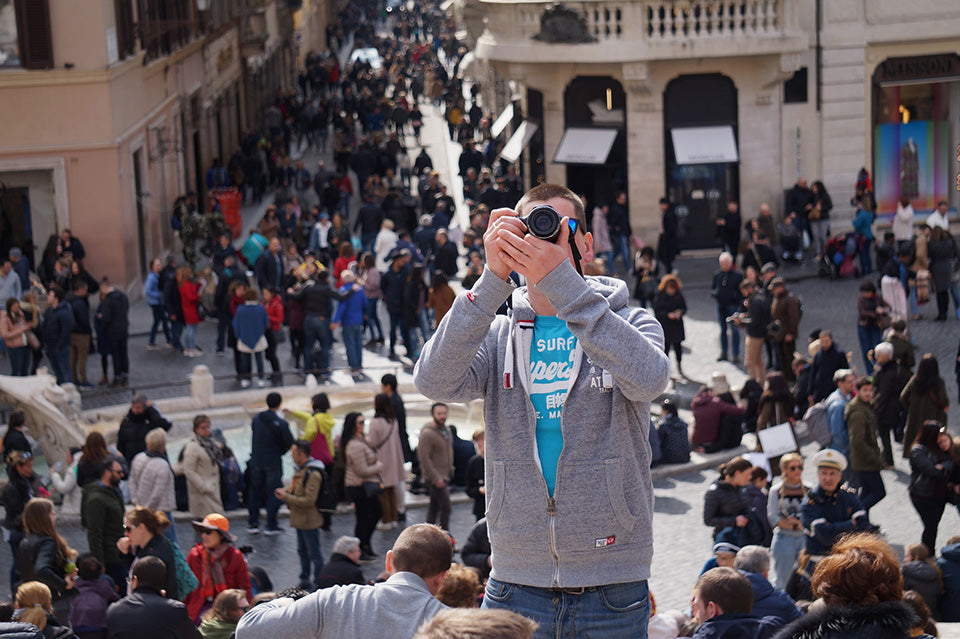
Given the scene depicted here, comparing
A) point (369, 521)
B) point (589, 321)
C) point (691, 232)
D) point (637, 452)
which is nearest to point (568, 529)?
point (637, 452)

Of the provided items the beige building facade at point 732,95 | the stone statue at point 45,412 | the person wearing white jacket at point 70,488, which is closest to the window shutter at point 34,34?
the beige building facade at point 732,95

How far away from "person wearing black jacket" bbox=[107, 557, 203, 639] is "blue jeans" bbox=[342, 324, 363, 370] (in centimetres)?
1189

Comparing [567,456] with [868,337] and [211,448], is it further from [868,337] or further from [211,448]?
[868,337]

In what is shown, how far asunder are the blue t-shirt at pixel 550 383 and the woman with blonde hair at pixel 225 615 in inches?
203

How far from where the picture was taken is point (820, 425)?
15.2 meters

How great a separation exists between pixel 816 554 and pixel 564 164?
20934 mm

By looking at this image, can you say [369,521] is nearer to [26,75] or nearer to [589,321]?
[589,321]

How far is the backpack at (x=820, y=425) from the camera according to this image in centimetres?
1518

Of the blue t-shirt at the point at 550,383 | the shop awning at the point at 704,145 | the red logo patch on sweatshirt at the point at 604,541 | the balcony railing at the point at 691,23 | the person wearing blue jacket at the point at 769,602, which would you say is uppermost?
the balcony railing at the point at 691,23

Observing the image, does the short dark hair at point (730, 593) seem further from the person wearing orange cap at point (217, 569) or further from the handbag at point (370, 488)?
the handbag at point (370, 488)

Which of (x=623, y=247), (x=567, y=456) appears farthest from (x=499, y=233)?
(x=623, y=247)

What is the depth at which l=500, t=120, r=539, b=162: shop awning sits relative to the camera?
32938mm

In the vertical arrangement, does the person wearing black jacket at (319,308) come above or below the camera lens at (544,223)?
below

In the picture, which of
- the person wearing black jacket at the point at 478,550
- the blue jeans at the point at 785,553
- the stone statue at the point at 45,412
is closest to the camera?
the person wearing black jacket at the point at 478,550
